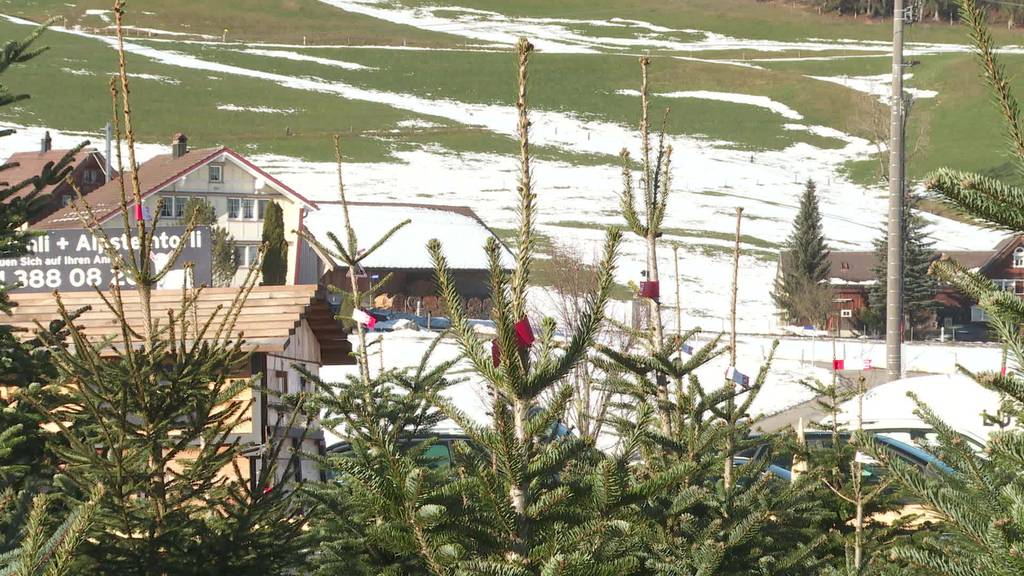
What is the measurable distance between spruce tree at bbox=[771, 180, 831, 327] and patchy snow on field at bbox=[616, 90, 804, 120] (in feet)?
181

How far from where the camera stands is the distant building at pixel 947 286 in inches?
2785

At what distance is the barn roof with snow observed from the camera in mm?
64688

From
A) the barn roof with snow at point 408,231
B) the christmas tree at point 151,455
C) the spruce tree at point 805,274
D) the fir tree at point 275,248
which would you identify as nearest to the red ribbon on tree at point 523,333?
the christmas tree at point 151,455

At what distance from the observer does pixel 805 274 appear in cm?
6975

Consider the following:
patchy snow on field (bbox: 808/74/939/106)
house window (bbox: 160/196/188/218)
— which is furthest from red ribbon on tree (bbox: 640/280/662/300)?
patchy snow on field (bbox: 808/74/939/106)

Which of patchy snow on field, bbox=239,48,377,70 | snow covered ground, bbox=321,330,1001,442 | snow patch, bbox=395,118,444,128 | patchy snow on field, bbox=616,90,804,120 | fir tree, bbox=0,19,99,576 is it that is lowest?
snow covered ground, bbox=321,330,1001,442

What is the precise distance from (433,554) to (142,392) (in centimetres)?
266

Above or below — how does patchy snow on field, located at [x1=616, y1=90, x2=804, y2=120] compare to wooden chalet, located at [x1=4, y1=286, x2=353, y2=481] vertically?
above

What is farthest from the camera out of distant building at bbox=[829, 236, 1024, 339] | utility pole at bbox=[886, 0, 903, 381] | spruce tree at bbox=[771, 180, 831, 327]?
distant building at bbox=[829, 236, 1024, 339]

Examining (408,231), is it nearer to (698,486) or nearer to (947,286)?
(947,286)

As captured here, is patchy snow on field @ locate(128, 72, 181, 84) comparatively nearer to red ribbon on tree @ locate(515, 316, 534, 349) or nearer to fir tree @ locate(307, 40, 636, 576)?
fir tree @ locate(307, 40, 636, 576)

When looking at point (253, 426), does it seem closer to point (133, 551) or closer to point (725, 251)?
point (133, 551)

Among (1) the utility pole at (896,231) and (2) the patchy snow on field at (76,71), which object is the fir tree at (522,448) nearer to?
(1) the utility pole at (896,231)

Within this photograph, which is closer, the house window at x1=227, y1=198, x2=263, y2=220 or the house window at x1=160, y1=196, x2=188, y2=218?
the house window at x1=160, y1=196, x2=188, y2=218
